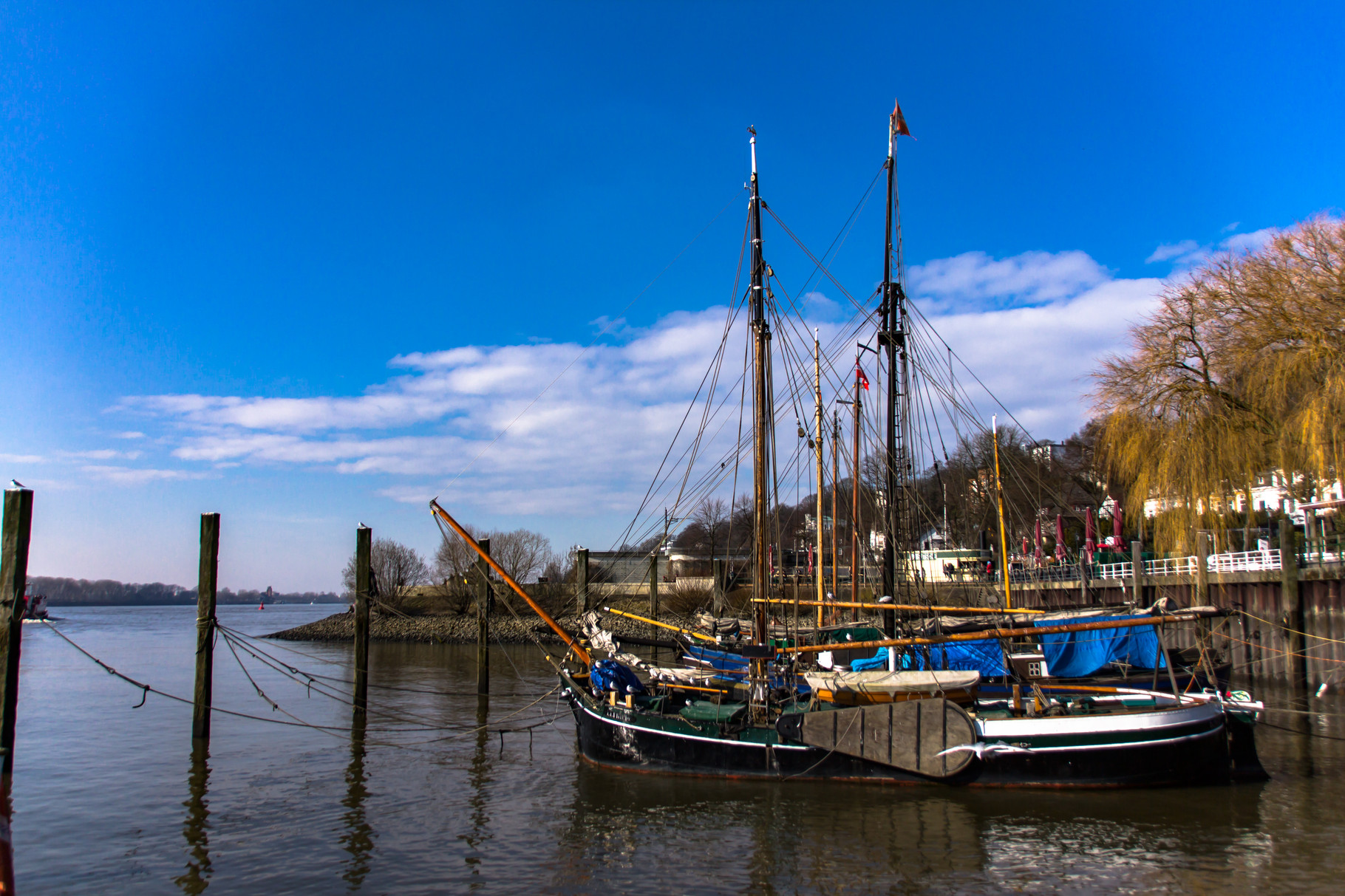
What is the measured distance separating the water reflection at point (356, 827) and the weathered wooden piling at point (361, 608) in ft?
13.4

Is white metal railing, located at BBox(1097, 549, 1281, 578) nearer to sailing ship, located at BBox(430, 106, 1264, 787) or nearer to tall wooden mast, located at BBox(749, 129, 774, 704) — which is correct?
sailing ship, located at BBox(430, 106, 1264, 787)

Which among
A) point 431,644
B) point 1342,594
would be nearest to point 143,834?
point 1342,594

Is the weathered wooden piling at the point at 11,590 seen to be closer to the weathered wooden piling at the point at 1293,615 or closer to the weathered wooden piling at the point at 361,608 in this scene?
the weathered wooden piling at the point at 361,608

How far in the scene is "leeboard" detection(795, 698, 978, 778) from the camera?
16.2 m

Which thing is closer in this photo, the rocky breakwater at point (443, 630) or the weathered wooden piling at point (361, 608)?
the weathered wooden piling at point (361, 608)

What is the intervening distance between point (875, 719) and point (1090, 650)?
9.41 meters

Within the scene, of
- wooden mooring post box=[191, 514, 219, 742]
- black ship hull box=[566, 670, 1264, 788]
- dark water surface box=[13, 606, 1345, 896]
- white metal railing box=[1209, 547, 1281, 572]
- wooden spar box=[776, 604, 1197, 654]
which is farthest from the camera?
white metal railing box=[1209, 547, 1281, 572]

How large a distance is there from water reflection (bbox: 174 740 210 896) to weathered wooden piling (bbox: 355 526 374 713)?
495cm

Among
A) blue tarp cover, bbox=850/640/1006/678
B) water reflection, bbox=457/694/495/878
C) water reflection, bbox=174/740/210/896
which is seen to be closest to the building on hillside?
blue tarp cover, bbox=850/640/1006/678

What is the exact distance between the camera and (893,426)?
28922 mm

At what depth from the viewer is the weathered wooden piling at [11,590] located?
54.4 feet

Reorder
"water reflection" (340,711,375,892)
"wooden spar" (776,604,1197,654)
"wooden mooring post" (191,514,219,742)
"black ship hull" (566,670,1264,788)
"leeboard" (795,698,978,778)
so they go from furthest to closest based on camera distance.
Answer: "wooden mooring post" (191,514,219,742) → "wooden spar" (776,604,1197,654) → "leeboard" (795,698,978,778) → "black ship hull" (566,670,1264,788) → "water reflection" (340,711,375,892)

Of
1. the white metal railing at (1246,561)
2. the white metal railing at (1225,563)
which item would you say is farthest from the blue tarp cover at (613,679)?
the white metal railing at (1246,561)

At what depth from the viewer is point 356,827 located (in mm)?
15195
